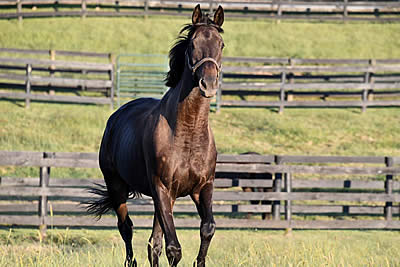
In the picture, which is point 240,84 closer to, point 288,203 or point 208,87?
point 288,203

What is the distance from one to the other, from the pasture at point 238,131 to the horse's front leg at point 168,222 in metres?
0.33

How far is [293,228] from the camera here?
41.0ft

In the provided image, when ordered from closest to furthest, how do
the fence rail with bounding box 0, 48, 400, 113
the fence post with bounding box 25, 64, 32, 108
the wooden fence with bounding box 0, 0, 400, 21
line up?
1. the fence post with bounding box 25, 64, 32, 108
2. the fence rail with bounding box 0, 48, 400, 113
3. the wooden fence with bounding box 0, 0, 400, 21

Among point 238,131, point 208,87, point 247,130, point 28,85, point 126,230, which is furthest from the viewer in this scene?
point 28,85

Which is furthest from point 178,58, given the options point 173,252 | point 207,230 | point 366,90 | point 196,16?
point 366,90

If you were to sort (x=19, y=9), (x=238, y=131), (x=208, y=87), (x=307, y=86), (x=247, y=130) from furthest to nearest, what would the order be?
(x=19, y=9), (x=307, y=86), (x=247, y=130), (x=238, y=131), (x=208, y=87)

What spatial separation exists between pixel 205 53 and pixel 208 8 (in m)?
27.7

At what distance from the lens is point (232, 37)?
29.7 meters

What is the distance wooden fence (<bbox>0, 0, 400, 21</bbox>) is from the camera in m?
31.0

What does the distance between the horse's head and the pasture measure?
1.77 metres

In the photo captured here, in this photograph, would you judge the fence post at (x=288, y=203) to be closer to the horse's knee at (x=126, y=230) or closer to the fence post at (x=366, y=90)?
the horse's knee at (x=126, y=230)

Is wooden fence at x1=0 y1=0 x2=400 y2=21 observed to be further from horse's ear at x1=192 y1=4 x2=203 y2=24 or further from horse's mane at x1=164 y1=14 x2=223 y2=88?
horse's ear at x1=192 y1=4 x2=203 y2=24

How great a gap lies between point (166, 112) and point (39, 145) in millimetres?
12028

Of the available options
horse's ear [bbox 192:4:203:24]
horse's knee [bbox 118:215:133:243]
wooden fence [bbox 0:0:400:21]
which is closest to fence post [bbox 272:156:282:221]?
horse's knee [bbox 118:215:133:243]
